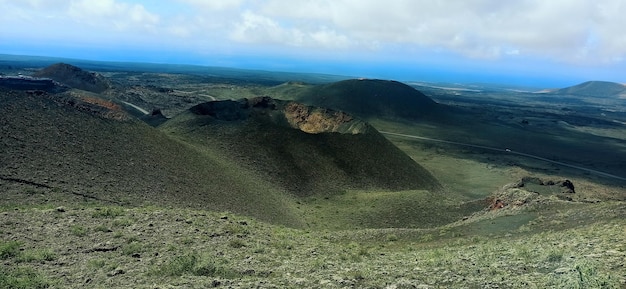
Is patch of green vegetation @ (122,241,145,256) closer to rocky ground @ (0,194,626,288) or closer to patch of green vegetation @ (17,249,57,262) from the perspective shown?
rocky ground @ (0,194,626,288)

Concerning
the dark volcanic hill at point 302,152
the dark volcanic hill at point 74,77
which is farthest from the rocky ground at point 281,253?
the dark volcanic hill at point 74,77

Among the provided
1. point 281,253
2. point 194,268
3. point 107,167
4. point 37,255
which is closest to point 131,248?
point 37,255

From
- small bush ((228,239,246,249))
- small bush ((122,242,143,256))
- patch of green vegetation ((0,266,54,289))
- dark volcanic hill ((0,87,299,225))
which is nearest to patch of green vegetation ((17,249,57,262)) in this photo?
patch of green vegetation ((0,266,54,289))

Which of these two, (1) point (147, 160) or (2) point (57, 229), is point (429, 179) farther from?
(2) point (57, 229)

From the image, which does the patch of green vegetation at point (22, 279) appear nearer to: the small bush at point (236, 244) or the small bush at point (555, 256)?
the small bush at point (236, 244)

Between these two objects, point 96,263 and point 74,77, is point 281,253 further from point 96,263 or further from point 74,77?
point 74,77

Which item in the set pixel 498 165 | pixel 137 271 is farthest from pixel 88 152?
pixel 498 165
